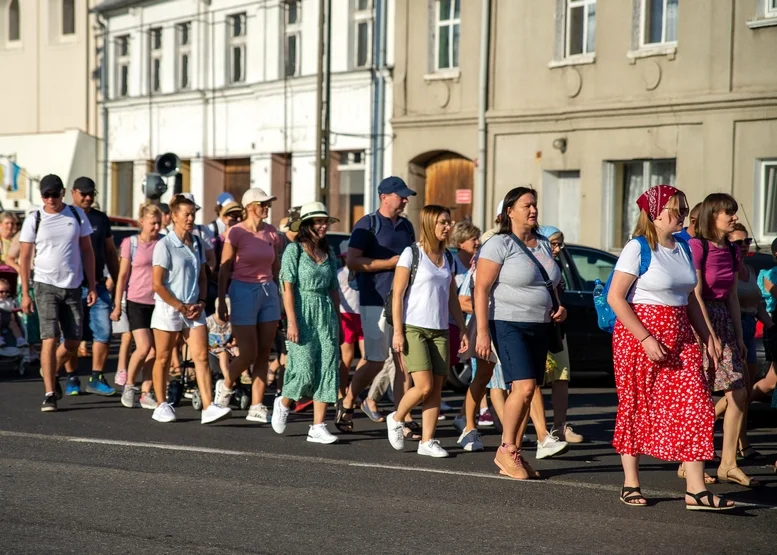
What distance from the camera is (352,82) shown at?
30.4 metres

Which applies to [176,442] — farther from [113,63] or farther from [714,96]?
[113,63]

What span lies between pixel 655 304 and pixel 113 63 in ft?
105

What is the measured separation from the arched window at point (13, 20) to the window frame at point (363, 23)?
50.1 feet

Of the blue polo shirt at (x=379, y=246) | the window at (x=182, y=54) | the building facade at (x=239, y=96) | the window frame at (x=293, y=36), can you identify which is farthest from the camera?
the window at (x=182, y=54)

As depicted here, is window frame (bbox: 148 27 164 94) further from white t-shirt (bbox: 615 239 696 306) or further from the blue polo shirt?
white t-shirt (bbox: 615 239 696 306)

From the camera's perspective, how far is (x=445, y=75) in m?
28.3

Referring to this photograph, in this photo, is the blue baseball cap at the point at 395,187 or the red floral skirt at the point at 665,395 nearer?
the red floral skirt at the point at 665,395

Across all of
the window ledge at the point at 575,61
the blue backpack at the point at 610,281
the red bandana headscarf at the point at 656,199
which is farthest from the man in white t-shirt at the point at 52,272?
the window ledge at the point at 575,61

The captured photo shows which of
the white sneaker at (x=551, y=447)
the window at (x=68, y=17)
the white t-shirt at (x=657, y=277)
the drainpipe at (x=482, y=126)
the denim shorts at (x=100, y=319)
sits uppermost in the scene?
the window at (x=68, y=17)

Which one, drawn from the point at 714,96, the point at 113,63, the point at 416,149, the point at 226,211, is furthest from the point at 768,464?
the point at 113,63

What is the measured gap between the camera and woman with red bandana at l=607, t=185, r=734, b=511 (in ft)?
25.1

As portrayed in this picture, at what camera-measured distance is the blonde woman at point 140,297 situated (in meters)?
12.4

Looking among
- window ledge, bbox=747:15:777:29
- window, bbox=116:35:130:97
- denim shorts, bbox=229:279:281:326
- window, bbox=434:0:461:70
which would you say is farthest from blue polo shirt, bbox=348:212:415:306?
window, bbox=116:35:130:97

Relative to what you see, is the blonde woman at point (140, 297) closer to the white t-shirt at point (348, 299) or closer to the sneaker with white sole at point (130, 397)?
the sneaker with white sole at point (130, 397)
